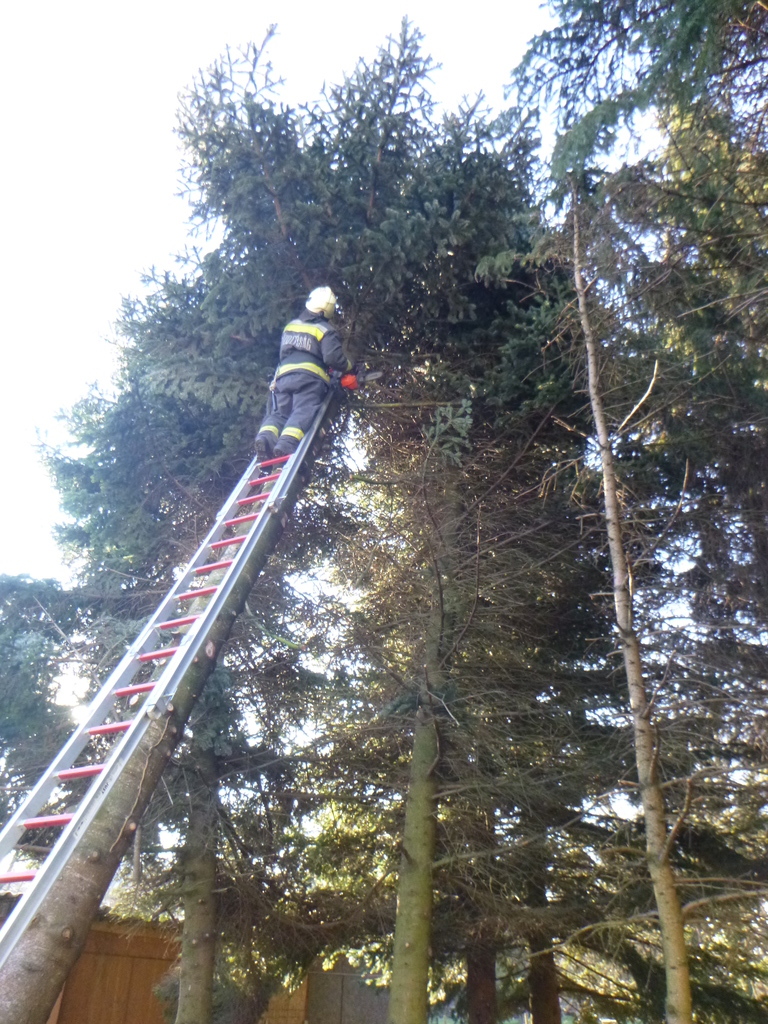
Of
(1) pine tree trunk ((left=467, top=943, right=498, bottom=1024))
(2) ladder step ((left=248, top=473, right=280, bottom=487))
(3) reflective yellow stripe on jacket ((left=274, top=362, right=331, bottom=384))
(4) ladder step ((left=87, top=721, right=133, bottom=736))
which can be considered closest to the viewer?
(4) ladder step ((left=87, top=721, right=133, bottom=736))

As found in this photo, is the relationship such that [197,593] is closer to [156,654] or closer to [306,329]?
[156,654]

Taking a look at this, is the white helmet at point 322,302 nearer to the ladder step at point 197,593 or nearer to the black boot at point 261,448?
the black boot at point 261,448

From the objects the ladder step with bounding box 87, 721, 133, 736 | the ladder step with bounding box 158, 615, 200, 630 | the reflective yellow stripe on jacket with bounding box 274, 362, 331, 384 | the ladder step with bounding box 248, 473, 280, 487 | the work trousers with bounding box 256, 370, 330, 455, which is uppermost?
the reflective yellow stripe on jacket with bounding box 274, 362, 331, 384

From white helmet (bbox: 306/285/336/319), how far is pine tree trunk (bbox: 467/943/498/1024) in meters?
6.94

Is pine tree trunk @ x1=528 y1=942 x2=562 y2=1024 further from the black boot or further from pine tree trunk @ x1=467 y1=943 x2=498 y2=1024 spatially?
the black boot

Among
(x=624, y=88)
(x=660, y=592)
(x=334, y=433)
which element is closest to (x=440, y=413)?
(x=334, y=433)

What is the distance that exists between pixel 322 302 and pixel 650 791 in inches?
194

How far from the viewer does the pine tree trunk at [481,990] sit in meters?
8.60

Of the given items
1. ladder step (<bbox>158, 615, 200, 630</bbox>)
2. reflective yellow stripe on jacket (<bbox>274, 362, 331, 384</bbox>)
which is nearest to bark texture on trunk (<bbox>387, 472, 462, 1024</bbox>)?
reflective yellow stripe on jacket (<bbox>274, 362, 331, 384</bbox>)

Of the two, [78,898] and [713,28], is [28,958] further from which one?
[713,28]

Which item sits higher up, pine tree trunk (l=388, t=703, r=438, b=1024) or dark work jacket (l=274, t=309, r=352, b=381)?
dark work jacket (l=274, t=309, r=352, b=381)

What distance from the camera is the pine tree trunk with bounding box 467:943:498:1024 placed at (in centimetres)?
860

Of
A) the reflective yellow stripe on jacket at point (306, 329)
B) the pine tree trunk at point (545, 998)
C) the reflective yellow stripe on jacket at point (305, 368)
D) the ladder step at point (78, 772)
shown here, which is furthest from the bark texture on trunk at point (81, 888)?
the pine tree trunk at point (545, 998)

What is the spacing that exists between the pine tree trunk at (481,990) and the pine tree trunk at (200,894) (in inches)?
123
